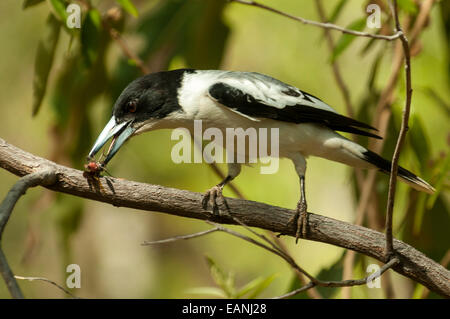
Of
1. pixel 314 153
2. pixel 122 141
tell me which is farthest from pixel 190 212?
pixel 314 153

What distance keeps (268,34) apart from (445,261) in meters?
3.06

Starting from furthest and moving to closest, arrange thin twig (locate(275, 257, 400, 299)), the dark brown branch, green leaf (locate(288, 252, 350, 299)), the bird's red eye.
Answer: green leaf (locate(288, 252, 350, 299)), the bird's red eye, thin twig (locate(275, 257, 400, 299)), the dark brown branch

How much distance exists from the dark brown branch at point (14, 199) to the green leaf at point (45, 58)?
743mm

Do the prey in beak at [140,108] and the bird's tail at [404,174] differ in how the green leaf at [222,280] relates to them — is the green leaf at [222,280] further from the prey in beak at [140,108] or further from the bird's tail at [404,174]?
the bird's tail at [404,174]

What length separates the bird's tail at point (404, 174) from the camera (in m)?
2.64

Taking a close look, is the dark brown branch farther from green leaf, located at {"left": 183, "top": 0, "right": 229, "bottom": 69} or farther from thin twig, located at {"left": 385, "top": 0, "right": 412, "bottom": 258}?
green leaf, located at {"left": 183, "top": 0, "right": 229, "bottom": 69}

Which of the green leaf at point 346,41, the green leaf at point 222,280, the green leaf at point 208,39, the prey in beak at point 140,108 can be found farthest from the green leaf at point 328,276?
the green leaf at point 208,39

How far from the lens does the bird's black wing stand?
2.56 m

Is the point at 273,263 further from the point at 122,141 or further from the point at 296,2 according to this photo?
the point at 122,141

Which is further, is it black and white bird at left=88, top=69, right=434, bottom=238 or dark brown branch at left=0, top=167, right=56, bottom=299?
black and white bird at left=88, top=69, right=434, bottom=238

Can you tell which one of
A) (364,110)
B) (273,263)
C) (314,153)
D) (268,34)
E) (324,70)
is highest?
(268,34)

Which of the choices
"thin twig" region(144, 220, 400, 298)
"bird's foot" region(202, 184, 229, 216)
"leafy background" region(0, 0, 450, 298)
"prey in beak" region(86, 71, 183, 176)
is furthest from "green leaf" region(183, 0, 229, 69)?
"thin twig" region(144, 220, 400, 298)

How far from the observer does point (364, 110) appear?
3.69 m

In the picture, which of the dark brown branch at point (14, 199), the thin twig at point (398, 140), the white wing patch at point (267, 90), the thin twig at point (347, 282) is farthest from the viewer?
the white wing patch at point (267, 90)
